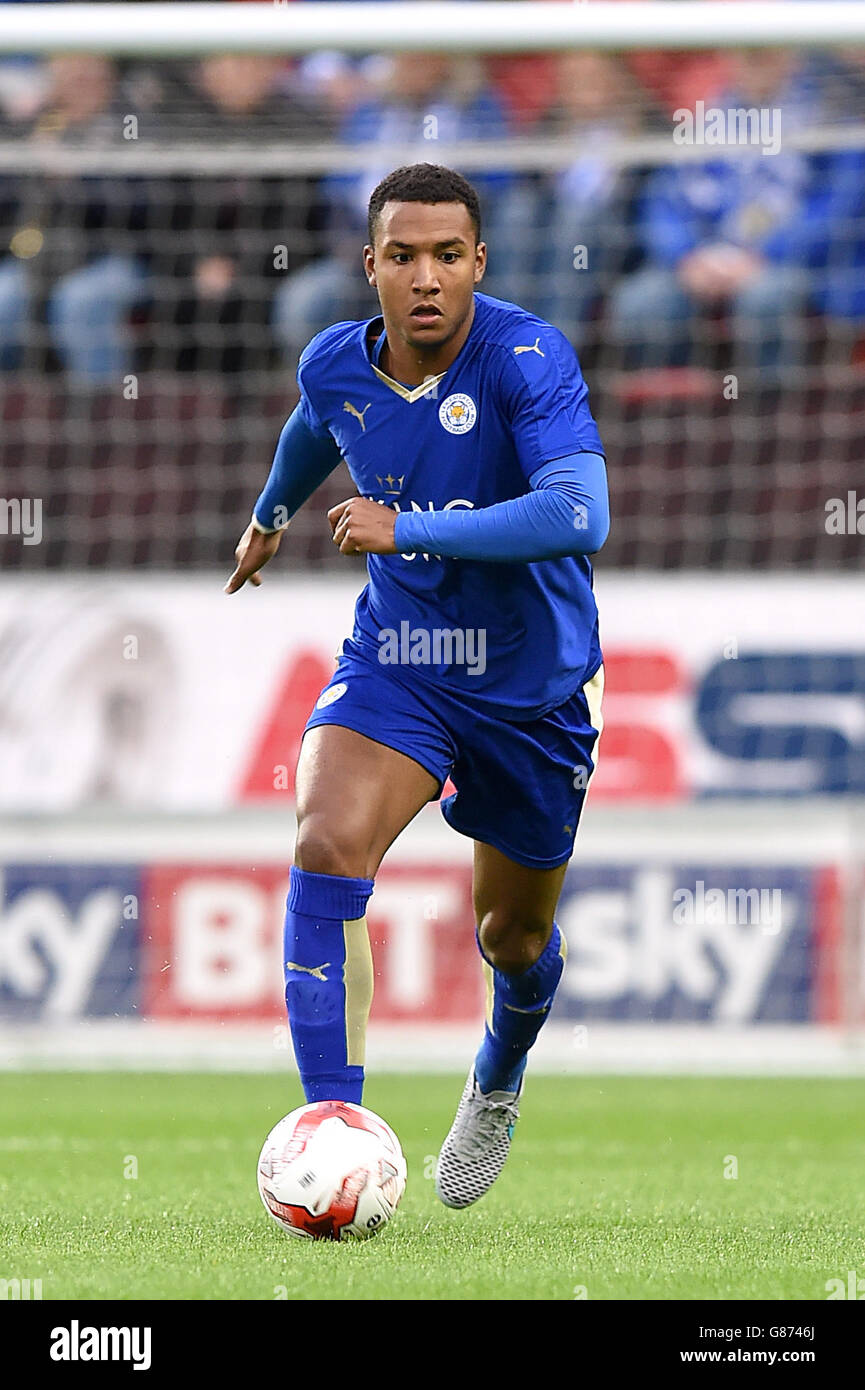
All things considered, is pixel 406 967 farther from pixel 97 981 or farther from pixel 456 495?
pixel 456 495

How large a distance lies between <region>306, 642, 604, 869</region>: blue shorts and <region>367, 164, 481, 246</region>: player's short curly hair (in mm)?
965

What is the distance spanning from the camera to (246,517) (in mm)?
10008

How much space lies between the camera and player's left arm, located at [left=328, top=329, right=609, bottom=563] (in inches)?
169

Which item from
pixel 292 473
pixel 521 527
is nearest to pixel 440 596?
pixel 521 527

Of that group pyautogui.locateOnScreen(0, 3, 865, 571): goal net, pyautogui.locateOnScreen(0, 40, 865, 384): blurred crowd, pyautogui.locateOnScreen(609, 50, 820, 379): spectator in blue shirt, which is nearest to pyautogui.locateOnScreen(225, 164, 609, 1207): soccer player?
pyautogui.locateOnScreen(0, 3, 865, 571): goal net

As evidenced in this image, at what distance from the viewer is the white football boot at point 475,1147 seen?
5043mm

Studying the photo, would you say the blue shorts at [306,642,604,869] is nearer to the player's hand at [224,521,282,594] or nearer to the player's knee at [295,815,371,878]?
the player's knee at [295,815,371,878]

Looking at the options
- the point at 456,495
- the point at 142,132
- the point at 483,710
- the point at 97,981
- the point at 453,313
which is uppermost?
the point at 142,132

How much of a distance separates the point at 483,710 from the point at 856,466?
5.73 metres

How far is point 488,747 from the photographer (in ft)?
15.5

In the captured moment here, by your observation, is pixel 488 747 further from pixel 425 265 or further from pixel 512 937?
pixel 425 265

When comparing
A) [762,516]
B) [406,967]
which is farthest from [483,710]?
[762,516]

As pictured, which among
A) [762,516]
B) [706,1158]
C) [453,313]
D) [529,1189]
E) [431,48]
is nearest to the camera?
[453,313]

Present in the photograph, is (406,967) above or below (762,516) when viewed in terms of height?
below
